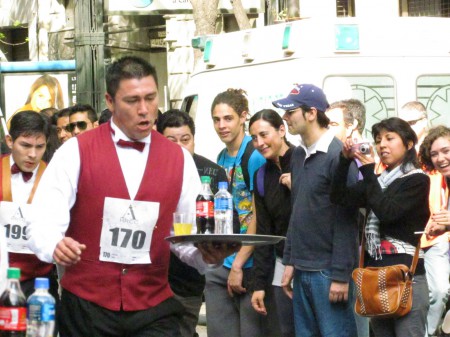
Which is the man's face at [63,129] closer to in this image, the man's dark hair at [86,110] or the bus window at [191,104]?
the man's dark hair at [86,110]

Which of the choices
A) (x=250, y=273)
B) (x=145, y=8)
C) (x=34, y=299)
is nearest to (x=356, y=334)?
(x=250, y=273)

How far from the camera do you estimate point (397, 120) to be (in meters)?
8.95

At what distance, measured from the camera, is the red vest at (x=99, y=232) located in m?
6.84

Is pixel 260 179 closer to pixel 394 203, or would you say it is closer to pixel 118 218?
pixel 394 203

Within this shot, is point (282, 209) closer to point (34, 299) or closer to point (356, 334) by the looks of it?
point (356, 334)

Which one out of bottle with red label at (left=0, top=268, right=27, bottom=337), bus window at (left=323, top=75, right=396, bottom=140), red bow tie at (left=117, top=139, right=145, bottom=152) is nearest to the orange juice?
red bow tie at (left=117, top=139, right=145, bottom=152)

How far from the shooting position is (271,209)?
9523 millimetres

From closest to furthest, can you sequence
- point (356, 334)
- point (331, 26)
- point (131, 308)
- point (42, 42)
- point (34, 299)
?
point (34, 299), point (131, 308), point (356, 334), point (331, 26), point (42, 42)

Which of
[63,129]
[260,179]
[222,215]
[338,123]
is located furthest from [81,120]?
[222,215]

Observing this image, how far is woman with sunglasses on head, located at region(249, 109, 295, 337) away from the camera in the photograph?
30.9 feet

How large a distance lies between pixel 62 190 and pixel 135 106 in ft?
1.88

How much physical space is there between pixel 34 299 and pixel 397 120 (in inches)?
141

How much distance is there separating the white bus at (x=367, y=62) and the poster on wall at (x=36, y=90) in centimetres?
775

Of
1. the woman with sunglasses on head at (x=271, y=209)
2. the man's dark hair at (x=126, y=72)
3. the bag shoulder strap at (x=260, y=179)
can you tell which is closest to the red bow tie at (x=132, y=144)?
the man's dark hair at (x=126, y=72)
